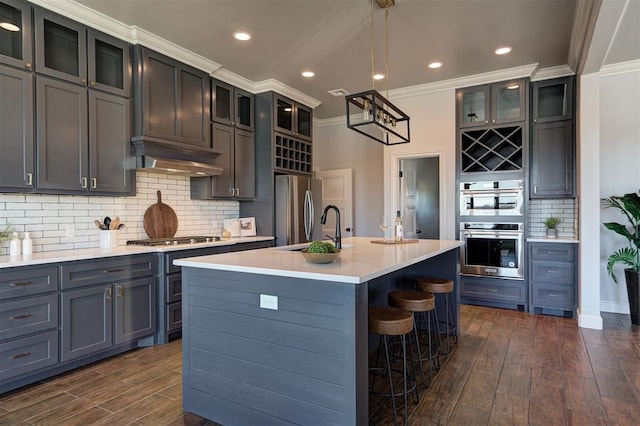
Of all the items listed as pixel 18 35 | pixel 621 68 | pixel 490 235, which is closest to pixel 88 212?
pixel 18 35

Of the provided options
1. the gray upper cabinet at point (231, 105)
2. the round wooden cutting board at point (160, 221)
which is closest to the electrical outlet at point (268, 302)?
the round wooden cutting board at point (160, 221)

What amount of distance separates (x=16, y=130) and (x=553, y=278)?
5394 mm

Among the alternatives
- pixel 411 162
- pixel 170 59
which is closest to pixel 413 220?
pixel 411 162

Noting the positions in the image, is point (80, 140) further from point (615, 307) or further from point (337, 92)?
point (615, 307)

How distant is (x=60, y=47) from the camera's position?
3.16 m

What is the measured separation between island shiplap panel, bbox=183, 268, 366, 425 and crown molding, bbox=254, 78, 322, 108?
333cm

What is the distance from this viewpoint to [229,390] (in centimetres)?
214

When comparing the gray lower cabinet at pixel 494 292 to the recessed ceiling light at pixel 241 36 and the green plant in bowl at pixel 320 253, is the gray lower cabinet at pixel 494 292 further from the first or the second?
the recessed ceiling light at pixel 241 36

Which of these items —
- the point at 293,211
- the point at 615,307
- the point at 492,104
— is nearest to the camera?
the point at 615,307

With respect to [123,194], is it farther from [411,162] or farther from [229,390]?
[411,162]

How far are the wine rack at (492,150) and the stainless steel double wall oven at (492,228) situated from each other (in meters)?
0.21

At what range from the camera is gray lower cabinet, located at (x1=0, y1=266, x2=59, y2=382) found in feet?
8.27

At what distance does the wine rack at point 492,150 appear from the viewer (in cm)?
474

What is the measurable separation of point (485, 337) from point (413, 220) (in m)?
2.77
